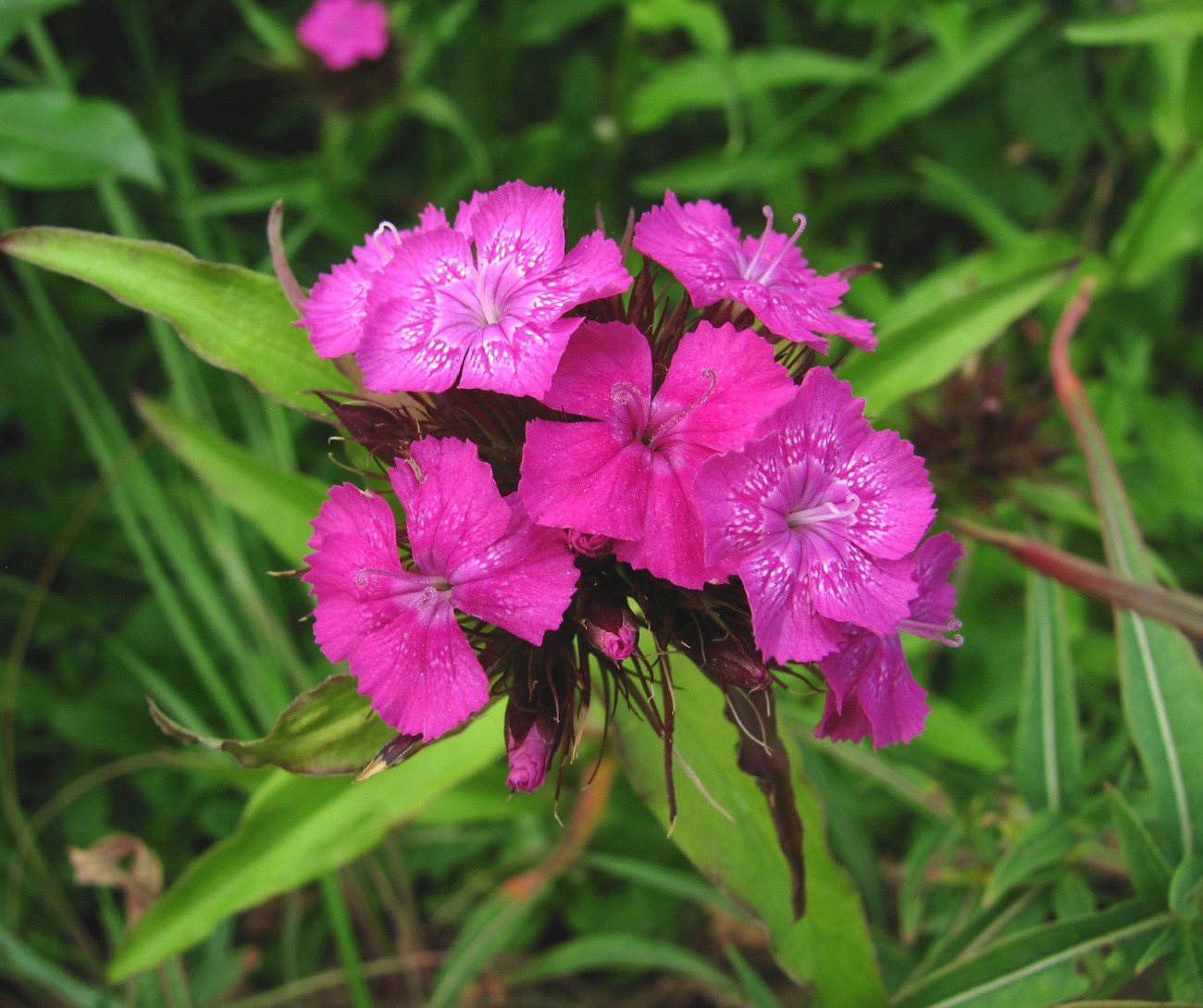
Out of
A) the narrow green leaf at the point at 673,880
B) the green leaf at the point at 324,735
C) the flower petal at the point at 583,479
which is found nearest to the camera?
the flower petal at the point at 583,479

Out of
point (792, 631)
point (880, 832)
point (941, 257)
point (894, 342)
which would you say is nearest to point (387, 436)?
point (792, 631)

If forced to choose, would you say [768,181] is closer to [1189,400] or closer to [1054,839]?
[1189,400]

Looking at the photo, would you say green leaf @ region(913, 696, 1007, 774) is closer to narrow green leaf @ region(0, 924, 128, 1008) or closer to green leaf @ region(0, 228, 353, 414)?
green leaf @ region(0, 228, 353, 414)

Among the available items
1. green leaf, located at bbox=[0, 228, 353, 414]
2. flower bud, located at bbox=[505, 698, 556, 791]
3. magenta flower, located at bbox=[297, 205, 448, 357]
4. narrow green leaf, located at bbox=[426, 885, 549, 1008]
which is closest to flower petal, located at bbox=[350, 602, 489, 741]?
flower bud, located at bbox=[505, 698, 556, 791]

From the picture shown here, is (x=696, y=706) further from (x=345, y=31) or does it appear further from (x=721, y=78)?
(x=345, y=31)

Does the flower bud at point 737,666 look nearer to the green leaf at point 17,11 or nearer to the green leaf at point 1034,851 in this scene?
the green leaf at point 1034,851

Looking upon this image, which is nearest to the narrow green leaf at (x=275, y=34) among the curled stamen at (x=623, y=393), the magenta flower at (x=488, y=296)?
the magenta flower at (x=488, y=296)

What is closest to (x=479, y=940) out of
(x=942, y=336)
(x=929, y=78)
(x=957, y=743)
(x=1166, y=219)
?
(x=957, y=743)
